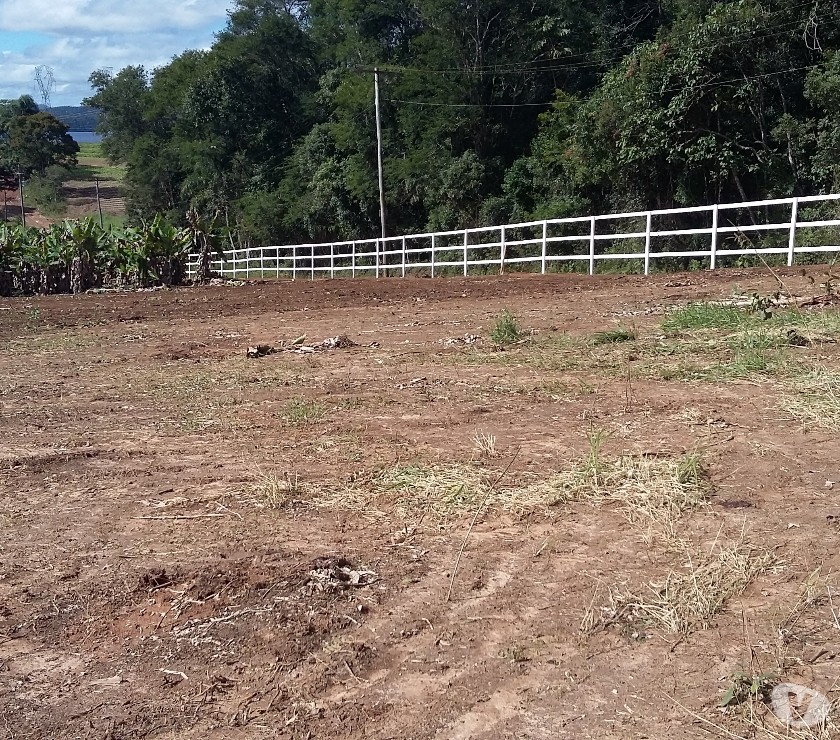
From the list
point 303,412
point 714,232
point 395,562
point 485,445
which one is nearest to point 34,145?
point 714,232

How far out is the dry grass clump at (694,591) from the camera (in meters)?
2.50

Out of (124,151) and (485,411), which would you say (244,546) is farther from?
(124,151)

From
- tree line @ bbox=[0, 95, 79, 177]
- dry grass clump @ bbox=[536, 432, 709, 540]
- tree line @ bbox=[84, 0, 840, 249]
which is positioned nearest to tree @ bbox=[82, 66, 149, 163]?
tree line @ bbox=[84, 0, 840, 249]

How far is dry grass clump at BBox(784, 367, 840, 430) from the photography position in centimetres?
438

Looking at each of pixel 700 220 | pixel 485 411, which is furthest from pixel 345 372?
pixel 700 220

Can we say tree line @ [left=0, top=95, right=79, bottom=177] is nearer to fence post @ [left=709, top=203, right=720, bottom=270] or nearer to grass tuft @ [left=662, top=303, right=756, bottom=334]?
fence post @ [left=709, top=203, right=720, bottom=270]

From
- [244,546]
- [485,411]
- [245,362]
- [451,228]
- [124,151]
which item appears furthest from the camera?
[124,151]

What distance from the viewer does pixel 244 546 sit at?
10.8ft

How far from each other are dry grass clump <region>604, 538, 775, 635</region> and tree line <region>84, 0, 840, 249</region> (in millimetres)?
21315

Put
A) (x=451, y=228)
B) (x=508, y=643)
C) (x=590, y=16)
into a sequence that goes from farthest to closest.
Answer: (x=451, y=228) < (x=590, y=16) < (x=508, y=643)

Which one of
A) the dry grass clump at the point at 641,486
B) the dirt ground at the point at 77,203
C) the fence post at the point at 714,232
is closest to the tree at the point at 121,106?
the dirt ground at the point at 77,203

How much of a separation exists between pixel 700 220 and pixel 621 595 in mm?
25295

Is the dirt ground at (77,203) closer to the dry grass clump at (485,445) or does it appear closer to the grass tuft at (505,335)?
the grass tuft at (505,335)

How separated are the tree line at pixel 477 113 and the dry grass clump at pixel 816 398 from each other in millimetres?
18347
